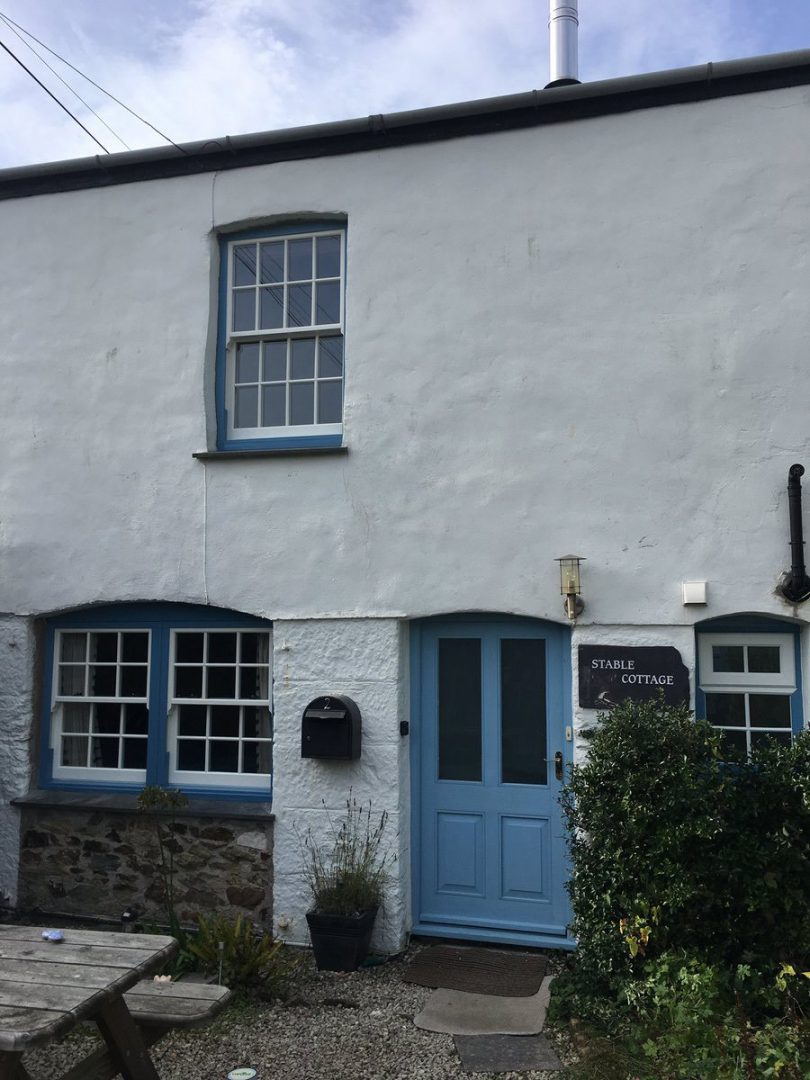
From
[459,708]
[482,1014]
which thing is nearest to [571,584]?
[459,708]

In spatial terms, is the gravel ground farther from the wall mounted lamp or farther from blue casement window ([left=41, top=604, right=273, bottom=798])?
the wall mounted lamp

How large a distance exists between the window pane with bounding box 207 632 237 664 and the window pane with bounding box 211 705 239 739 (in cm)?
36

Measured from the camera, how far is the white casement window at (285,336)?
23.8ft

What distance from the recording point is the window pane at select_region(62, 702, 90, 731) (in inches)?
301

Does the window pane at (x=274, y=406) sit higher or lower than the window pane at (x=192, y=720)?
higher

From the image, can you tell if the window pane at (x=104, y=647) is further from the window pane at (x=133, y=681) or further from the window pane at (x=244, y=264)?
the window pane at (x=244, y=264)

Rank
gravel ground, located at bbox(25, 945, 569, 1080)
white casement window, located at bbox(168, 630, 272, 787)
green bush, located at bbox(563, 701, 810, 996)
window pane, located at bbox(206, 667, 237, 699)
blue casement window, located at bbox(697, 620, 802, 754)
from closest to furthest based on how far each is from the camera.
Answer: gravel ground, located at bbox(25, 945, 569, 1080)
green bush, located at bbox(563, 701, 810, 996)
blue casement window, located at bbox(697, 620, 802, 754)
white casement window, located at bbox(168, 630, 272, 787)
window pane, located at bbox(206, 667, 237, 699)

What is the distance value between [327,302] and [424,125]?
1488mm

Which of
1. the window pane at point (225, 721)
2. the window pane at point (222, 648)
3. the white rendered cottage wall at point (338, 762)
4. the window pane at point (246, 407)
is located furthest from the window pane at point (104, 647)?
the window pane at point (246, 407)

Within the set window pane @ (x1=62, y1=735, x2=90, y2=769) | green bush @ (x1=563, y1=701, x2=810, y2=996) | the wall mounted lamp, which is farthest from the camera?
window pane @ (x1=62, y1=735, x2=90, y2=769)

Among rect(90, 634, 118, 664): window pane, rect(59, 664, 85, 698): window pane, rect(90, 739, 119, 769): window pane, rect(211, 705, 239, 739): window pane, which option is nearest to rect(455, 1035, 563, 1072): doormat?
rect(211, 705, 239, 739): window pane

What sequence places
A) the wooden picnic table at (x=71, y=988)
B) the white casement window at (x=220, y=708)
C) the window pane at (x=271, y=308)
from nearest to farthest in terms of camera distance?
the wooden picnic table at (x=71, y=988)
the white casement window at (x=220, y=708)
the window pane at (x=271, y=308)

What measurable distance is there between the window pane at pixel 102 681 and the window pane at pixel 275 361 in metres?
2.69

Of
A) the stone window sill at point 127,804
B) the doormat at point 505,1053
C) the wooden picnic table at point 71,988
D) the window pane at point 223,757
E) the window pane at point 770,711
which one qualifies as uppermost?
the window pane at point 770,711
